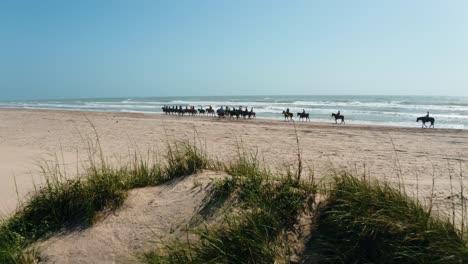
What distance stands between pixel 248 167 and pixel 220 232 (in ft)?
4.25

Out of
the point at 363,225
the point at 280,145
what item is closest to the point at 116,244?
the point at 363,225

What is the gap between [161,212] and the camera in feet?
14.1

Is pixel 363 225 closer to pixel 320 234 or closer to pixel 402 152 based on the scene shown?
pixel 320 234

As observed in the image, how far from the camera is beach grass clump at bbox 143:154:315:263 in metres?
3.32

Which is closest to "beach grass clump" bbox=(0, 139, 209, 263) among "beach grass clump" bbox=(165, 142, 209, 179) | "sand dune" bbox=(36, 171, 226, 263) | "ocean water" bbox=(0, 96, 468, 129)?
"sand dune" bbox=(36, 171, 226, 263)

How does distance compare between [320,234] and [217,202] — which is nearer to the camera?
[320,234]

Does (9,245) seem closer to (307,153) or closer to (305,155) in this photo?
(305,155)

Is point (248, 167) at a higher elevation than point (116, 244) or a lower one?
higher

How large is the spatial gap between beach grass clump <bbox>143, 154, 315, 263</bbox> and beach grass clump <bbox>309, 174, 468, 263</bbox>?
0.39 meters

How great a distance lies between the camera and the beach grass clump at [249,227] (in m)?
3.32

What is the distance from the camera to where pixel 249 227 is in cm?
353

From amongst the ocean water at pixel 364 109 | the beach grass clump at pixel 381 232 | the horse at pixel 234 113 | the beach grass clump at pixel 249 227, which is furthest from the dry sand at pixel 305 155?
the horse at pixel 234 113

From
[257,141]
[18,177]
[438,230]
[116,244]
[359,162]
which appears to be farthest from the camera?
[257,141]

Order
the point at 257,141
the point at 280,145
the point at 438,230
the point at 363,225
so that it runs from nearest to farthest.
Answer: the point at 438,230 < the point at 363,225 < the point at 280,145 < the point at 257,141
